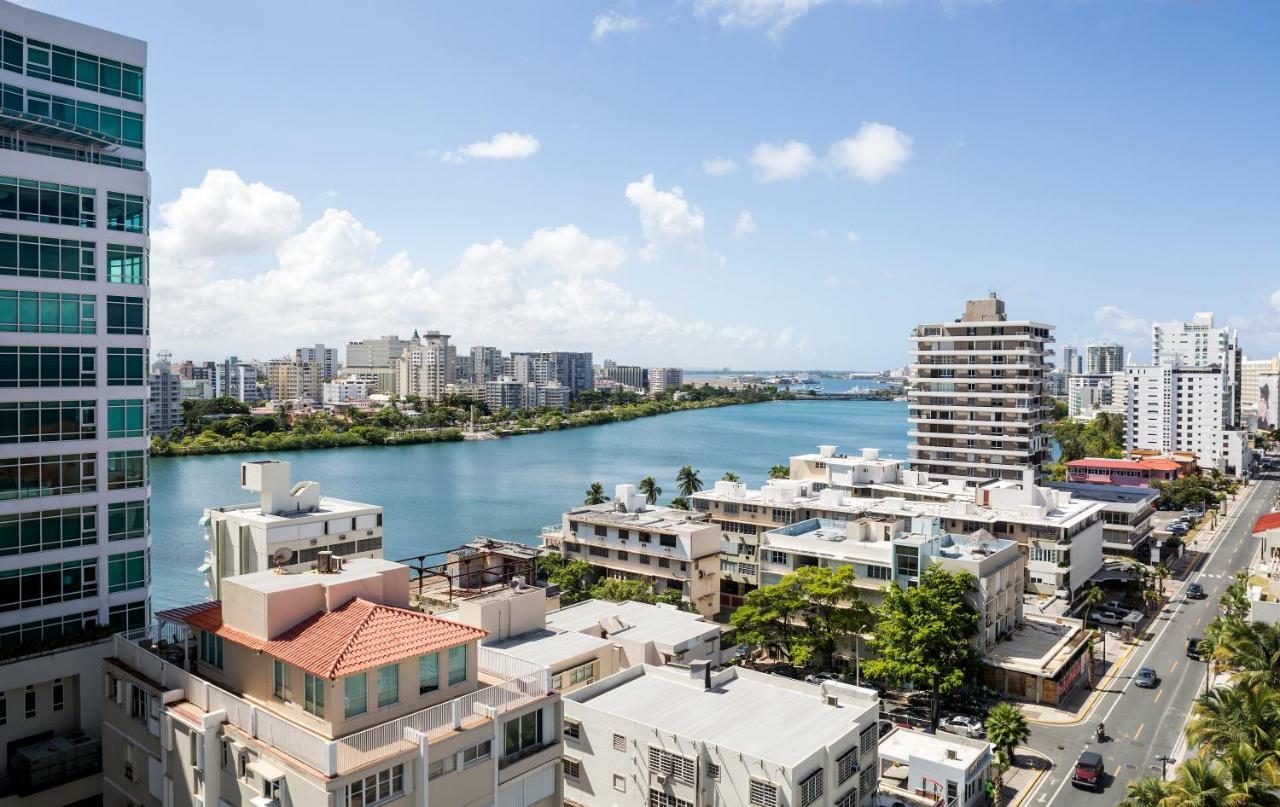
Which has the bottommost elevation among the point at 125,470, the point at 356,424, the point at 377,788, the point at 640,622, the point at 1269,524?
the point at 640,622

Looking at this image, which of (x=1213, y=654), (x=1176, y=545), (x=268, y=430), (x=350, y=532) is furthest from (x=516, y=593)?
(x=268, y=430)

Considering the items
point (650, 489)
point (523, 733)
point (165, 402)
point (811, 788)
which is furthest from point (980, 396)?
point (165, 402)

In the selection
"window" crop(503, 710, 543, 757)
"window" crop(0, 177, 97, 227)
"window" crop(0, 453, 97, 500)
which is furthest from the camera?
"window" crop(0, 453, 97, 500)

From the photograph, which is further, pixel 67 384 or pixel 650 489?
pixel 650 489

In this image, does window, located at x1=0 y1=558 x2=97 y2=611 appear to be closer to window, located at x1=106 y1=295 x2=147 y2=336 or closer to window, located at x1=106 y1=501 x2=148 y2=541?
window, located at x1=106 y1=501 x2=148 y2=541

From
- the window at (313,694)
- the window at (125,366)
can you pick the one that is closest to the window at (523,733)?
the window at (313,694)

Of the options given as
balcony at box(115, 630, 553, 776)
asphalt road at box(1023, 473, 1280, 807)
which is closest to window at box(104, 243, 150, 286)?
balcony at box(115, 630, 553, 776)

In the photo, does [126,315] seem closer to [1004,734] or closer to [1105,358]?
[1004,734]

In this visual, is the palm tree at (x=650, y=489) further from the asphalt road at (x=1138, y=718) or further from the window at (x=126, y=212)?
Answer: the window at (x=126, y=212)
